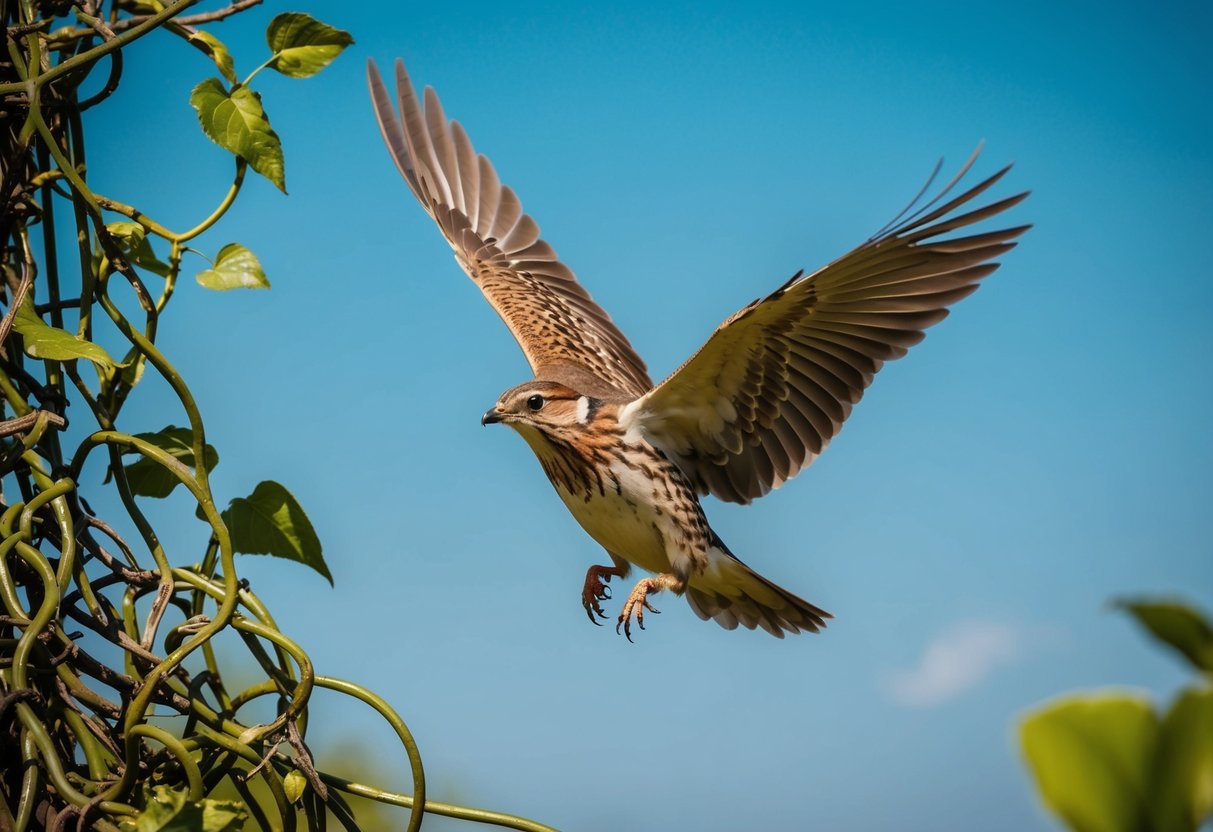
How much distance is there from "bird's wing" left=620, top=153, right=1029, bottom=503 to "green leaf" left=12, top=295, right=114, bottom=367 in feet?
7.17

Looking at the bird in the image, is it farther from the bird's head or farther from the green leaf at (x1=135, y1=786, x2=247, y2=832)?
the green leaf at (x1=135, y1=786, x2=247, y2=832)

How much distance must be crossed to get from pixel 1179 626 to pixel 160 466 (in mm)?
2120

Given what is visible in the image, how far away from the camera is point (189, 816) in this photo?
1541 millimetres

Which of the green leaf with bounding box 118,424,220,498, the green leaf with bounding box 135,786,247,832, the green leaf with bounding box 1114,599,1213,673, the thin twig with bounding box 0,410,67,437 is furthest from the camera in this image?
the green leaf with bounding box 118,424,220,498

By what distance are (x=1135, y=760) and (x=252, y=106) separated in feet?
7.41

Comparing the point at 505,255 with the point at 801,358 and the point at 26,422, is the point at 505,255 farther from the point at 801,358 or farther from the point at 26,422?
the point at 26,422

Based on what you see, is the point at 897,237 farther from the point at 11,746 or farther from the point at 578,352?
the point at 11,746

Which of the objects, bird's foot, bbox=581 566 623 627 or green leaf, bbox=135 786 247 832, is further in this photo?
bird's foot, bbox=581 566 623 627

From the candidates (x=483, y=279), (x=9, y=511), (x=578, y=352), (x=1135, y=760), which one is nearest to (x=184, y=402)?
(x=9, y=511)

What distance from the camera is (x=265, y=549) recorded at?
234 centimetres

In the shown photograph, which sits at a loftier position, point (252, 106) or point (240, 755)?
point (252, 106)

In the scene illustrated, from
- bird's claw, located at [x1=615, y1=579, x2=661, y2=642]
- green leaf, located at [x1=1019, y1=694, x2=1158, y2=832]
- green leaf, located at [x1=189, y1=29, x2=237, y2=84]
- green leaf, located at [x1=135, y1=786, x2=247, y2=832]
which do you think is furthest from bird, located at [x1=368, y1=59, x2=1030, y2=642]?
green leaf, located at [x1=1019, y1=694, x2=1158, y2=832]

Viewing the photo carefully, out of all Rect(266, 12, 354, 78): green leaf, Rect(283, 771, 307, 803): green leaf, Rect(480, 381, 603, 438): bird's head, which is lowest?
Rect(283, 771, 307, 803): green leaf

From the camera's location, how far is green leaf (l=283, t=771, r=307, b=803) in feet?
5.74
